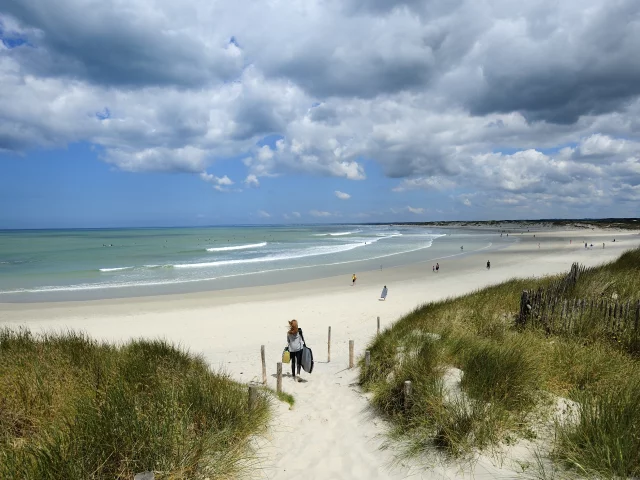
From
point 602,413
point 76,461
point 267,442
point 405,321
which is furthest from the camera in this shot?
point 405,321

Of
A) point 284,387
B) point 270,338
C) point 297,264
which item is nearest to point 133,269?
point 297,264

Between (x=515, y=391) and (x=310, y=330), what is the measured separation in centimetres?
1075

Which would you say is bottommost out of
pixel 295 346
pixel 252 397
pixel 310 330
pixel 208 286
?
pixel 310 330

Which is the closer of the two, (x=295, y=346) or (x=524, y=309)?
(x=524, y=309)

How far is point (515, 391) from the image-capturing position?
5.33m

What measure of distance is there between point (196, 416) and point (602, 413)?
502 cm

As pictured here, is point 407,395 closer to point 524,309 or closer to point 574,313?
point 574,313

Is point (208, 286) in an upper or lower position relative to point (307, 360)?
lower

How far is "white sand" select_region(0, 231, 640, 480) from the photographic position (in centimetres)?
508

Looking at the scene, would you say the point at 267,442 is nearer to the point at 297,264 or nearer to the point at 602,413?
the point at 602,413

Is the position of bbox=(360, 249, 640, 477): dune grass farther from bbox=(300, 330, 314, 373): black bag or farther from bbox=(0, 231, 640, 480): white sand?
bbox=(300, 330, 314, 373): black bag

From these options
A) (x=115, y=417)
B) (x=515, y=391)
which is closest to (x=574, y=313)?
(x=515, y=391)

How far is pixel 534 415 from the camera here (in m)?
4.98

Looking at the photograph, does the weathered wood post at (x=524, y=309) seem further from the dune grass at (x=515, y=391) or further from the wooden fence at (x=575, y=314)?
Result: the dune grass at (x=515, y=391)
